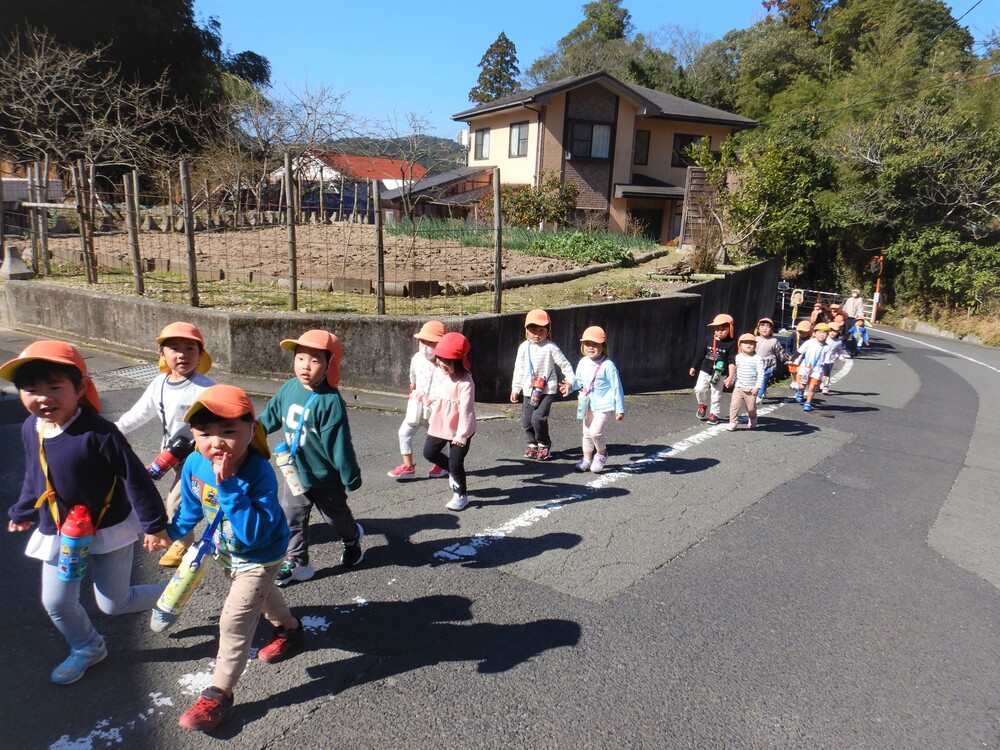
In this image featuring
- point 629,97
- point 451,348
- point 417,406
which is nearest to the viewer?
point 451,348

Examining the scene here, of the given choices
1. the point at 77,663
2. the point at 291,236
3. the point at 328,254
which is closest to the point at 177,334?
the point at 77,663

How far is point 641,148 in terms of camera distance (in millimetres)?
30016

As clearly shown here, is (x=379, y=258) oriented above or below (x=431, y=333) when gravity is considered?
above

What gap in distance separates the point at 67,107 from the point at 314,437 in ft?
61.3

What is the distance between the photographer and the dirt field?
1216 centimetres

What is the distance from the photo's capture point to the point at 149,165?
827 inches

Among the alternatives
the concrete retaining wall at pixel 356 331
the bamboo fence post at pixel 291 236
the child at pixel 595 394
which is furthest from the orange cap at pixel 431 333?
the bamboo fence post at pixel 291 236

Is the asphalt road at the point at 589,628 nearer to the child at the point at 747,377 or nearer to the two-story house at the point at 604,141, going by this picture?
the child at the point at 747,377

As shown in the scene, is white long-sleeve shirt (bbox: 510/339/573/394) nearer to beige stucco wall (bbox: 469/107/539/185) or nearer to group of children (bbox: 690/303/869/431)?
group of children (bbox: 690/303/869/431)

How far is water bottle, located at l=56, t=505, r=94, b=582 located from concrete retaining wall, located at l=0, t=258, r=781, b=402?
5.44m

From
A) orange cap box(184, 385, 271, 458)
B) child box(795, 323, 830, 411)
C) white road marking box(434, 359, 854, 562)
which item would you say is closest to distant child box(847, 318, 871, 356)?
child box(795, 323, 830, 411)

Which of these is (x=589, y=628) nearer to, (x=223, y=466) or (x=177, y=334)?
(x=223, y=466)

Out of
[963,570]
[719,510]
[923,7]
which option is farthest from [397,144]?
[923,7]

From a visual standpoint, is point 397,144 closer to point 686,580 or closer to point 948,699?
point 686,580
